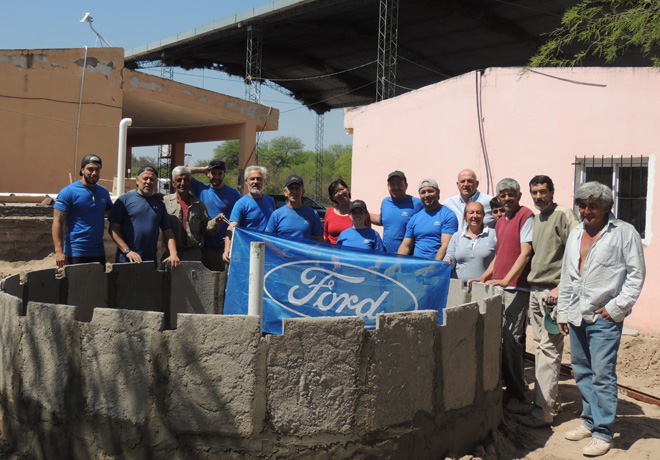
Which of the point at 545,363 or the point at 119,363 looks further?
the point at 545,363

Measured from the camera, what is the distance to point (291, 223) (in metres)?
6.17

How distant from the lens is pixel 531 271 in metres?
5.36

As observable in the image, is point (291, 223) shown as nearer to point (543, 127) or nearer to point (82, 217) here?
point (82, 217)

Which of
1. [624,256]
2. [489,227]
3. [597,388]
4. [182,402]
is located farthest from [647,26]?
[182,402]

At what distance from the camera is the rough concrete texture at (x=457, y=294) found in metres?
5.79

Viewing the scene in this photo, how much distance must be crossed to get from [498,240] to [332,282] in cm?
152

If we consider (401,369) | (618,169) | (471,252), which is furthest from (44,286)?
(618,169)

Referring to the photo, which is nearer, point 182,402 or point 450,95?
point 182,402

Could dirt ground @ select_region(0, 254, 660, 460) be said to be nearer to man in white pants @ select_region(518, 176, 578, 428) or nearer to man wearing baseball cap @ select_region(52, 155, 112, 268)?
man in white pants @ select_region(518, 176, 578, 428)

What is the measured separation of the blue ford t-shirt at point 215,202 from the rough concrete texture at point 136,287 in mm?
737

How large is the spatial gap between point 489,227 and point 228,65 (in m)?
24.9

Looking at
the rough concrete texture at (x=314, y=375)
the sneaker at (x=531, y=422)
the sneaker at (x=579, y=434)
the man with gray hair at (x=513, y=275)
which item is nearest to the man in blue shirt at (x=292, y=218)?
the man with gray hair at (x=513, y=275)

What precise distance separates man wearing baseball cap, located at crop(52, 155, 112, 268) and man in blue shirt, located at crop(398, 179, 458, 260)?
9.81ft

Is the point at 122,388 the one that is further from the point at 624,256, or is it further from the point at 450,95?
the point at 450,95
